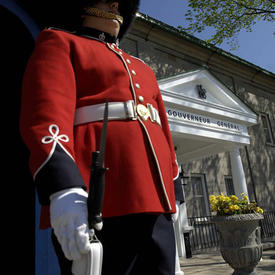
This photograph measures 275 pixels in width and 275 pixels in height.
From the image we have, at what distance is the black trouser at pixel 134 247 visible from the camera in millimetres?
1409

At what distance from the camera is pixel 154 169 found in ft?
5.30

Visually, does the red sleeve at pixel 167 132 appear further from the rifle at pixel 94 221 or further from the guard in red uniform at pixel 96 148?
the rifle at pixel 94 221

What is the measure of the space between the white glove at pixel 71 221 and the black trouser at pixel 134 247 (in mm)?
231

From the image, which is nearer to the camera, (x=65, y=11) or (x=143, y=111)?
(x=143, y=111)

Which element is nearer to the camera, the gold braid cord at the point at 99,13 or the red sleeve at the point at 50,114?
the red sleeve at the point at 50,114

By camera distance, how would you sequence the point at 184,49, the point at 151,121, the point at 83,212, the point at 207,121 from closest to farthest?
the point at 83,212
the point at 151,121
the point at 207,121
the point at 184,49

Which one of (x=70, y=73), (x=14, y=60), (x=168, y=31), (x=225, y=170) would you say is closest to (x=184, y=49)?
(x=168, y=31)

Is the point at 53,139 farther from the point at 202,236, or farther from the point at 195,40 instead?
the point at 195,40

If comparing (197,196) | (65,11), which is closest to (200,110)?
(197,196)

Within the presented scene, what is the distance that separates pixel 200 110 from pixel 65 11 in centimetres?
702

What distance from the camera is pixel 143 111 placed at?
67.7 inches

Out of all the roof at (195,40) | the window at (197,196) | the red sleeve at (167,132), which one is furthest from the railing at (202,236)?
the red sleeve at (167,132)

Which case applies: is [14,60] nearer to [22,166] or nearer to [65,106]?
[22,166]

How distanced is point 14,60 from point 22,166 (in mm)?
837
